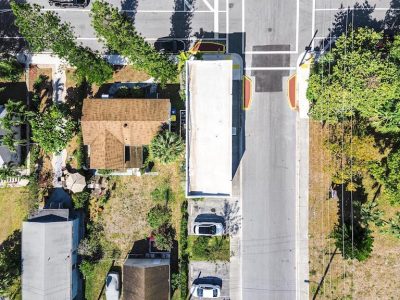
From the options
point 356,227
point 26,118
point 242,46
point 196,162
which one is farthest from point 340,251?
point 26,118

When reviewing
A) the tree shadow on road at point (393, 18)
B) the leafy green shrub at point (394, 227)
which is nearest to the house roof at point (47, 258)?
the leafy green shrub at point (394, 227)

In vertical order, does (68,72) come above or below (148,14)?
below

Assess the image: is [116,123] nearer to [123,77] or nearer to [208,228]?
[123,77]

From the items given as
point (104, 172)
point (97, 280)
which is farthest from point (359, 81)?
point (97, 280)

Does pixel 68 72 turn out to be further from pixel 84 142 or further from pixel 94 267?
pixel 94 267

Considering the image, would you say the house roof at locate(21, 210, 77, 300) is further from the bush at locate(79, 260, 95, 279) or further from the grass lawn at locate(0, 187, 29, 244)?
the grass lawn at locate(0, 187, 29, 244)

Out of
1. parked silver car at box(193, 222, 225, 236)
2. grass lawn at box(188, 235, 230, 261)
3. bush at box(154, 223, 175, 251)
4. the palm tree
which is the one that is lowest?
grass lawn at box(188, 235, 230, 261)

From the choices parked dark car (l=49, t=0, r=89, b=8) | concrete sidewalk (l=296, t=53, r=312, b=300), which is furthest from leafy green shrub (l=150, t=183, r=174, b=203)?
parked dark car (l=49, t=0, r=89, b=8)
